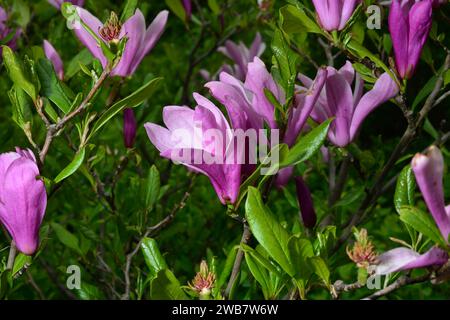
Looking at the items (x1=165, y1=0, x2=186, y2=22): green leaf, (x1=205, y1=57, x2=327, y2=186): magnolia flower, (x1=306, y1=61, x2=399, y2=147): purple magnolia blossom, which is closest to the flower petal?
(x1=306, y1=61, x2=399, y2=147): purple magnolia blossom

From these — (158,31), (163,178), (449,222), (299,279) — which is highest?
(158,31)

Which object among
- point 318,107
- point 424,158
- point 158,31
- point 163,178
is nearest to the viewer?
Result: point 424,158

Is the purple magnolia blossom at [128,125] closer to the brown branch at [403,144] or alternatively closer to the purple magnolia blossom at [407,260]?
the brown branch at [403,144]

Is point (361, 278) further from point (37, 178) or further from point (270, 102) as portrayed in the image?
point (37, 178)

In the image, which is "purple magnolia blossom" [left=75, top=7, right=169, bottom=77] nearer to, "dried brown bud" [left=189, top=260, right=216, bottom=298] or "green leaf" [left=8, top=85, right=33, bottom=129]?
"green leaf" [left=8, top=85, right=33, bottom=129]

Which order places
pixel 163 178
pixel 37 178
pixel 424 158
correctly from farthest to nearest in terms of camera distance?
1. pixel 163 178
2. pixel 37 178
3. pixel 424 158

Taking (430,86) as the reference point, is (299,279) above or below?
below

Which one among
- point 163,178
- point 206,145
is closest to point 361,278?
point 206,145
